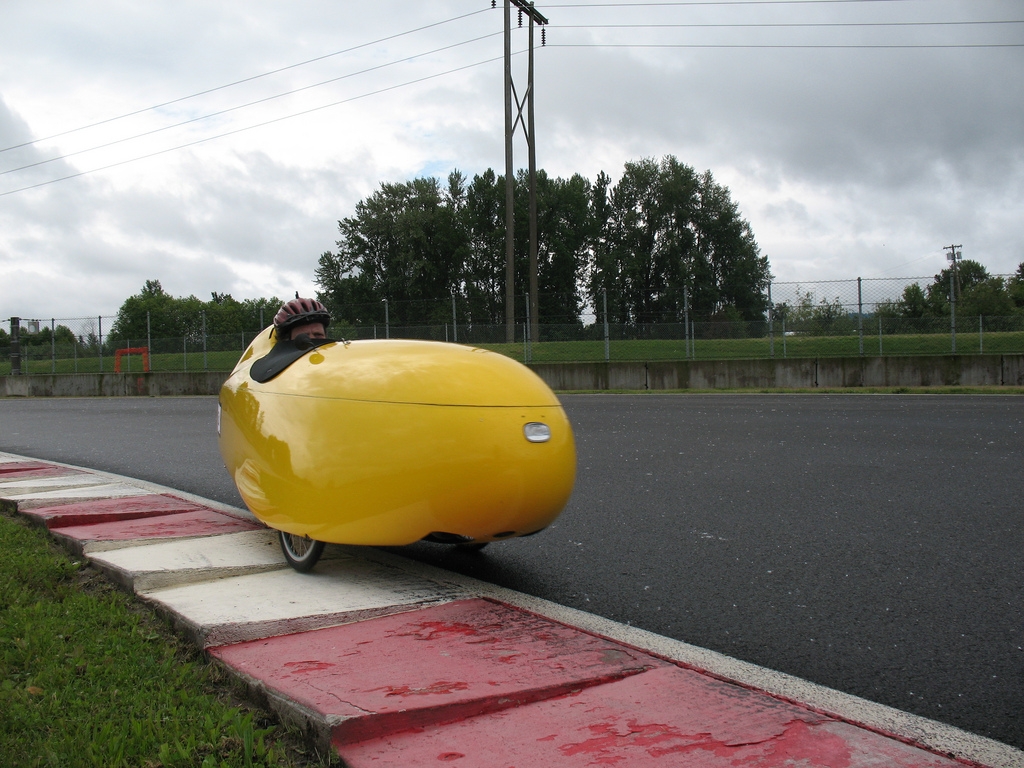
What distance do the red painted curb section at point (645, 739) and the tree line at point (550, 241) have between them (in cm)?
6091

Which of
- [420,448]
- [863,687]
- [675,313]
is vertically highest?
[675,313]

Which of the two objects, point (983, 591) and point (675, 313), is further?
point (675, 313)

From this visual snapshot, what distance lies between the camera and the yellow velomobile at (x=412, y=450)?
320 centimetres

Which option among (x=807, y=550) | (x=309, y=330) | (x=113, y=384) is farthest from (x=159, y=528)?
(x=113, y=384)

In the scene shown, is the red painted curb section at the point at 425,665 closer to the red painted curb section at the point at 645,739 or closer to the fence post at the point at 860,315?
the red painted curb section at the point at 645,739

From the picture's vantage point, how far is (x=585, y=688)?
94.7 inches

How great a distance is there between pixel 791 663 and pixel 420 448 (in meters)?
1.55

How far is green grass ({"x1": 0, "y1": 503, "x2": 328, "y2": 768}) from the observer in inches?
81.9

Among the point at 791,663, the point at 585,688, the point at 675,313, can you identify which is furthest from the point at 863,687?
the point at 675,313

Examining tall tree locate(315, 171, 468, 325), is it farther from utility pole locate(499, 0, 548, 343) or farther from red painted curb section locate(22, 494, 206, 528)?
red painted curb section locate(22, 494, 206, 528)

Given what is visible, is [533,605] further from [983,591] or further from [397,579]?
[983,591]

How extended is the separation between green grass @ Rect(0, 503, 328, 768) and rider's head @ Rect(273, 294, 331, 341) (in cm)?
149

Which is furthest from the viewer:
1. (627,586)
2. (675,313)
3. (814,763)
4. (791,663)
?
(675,313)

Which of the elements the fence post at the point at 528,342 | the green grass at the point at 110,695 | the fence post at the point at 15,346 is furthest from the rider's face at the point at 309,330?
the fence post at the point at 15,346
